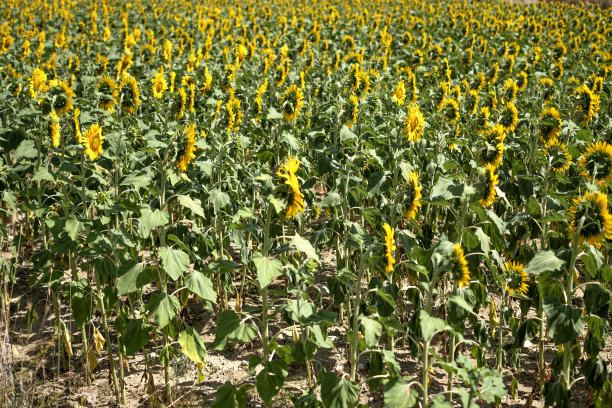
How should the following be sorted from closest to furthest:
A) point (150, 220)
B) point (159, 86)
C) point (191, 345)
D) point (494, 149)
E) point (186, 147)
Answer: point (150, 220) < point (191, 345) < point (186, 147) < point (494, 149) < point (159, 86)

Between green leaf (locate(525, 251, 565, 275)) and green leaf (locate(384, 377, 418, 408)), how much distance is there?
941mm

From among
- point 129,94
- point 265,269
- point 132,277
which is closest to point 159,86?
point 129,94

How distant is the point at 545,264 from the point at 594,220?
1.08ft

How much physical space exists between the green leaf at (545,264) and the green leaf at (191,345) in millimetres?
1765

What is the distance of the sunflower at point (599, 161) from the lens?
372 centimetres

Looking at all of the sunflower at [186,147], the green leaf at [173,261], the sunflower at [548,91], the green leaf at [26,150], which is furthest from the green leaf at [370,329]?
the sunflower at [548,91]

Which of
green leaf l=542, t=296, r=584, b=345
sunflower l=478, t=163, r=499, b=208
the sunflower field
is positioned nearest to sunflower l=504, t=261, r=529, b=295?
the sunflower field

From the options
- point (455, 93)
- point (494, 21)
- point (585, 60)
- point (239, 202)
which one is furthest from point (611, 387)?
point (494, 21)

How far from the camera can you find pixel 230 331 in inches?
115

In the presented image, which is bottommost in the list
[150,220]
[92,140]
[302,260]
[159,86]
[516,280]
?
[302,260]

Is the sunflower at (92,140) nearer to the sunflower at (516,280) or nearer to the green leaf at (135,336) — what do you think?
the green leaf at (135,336)

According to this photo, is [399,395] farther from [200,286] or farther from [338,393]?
[200,286]

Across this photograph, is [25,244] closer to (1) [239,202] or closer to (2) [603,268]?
(1) [239,202]

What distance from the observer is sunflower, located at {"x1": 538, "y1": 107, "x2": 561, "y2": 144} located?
4.68 metres
